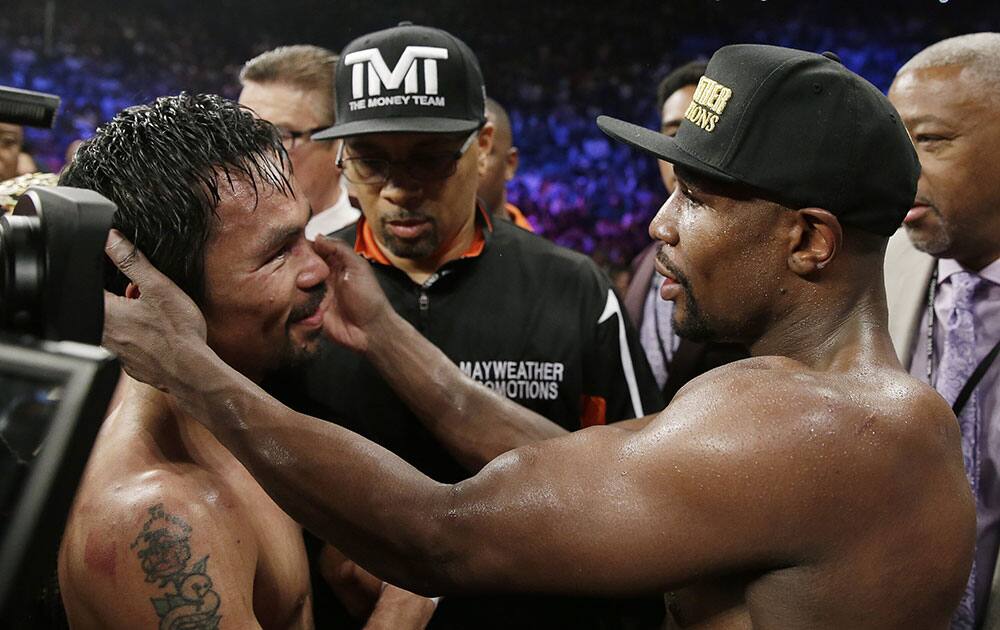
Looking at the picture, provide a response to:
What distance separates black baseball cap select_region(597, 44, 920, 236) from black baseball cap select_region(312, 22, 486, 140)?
76cm

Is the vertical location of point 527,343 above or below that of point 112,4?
below

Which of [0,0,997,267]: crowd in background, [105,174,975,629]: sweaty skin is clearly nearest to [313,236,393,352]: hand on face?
[105,174,975,629]: sweaty skin

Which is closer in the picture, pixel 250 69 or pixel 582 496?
pixel 582 496

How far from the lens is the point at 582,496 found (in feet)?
4.15

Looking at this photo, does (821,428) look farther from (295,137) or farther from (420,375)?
(295,137)

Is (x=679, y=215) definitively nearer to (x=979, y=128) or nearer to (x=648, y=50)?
(x=979, y=128)

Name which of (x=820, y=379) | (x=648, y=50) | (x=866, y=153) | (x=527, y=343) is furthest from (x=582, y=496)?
(x=648, y=50)

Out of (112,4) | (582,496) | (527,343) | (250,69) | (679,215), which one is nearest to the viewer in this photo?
(582,496)

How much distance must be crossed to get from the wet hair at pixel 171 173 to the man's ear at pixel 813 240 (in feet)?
2.50

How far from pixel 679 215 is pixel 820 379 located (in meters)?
0.32

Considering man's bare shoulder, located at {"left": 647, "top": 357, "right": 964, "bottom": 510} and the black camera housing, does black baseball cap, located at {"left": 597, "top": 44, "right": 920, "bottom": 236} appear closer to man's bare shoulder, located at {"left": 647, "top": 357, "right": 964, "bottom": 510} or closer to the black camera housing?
man's bare shoulder, located at {"left": 647, "top": 357, "right": 964, "bottom": 510}

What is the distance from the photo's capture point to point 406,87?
2061 mm

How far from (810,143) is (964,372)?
0.96m

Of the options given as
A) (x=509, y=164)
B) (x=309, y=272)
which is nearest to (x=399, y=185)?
(x=309, y=272)
